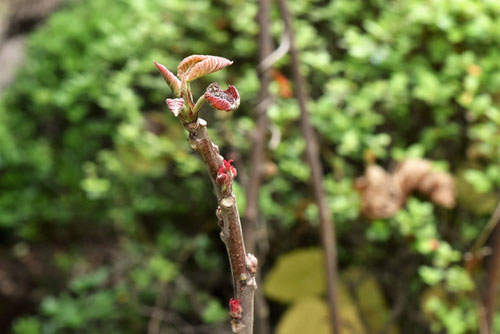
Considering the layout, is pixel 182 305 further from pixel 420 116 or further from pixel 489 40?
pixel 489 40

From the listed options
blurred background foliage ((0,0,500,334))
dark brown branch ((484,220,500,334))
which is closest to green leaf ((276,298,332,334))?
blurred background foliage ((0,0,500,334))

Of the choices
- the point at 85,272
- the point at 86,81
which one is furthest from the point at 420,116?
the point at 85,272

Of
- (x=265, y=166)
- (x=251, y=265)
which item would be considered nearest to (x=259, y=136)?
(x=265, y=166)

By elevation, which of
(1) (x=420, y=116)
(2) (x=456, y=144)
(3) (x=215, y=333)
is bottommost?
(3) (x=215, y=333)

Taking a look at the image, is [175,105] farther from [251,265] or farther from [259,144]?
[259,144]

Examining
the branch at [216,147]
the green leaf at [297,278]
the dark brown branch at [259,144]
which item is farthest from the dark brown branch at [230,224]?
the green leaf at [297,278]

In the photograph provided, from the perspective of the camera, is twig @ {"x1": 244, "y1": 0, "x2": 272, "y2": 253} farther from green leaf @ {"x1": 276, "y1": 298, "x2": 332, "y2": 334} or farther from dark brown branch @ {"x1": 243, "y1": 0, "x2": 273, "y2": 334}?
green leaf @ {"x1": 276, "y1": 298, "x2": 332, "y2": 334}
